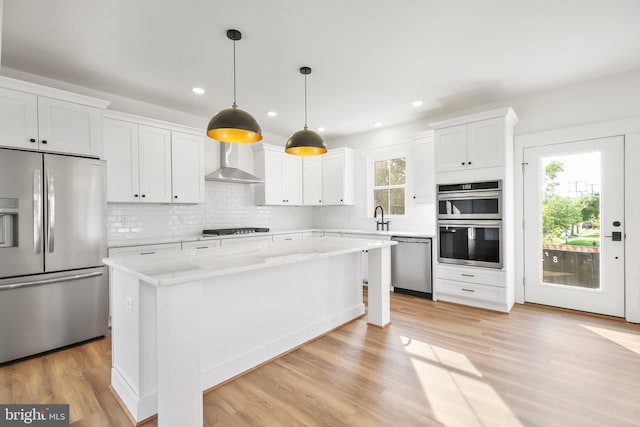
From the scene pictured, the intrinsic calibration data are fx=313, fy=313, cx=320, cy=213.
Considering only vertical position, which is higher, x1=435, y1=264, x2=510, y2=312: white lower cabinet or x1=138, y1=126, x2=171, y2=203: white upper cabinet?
x1=138, y1=126, x2=171, y2=203: white upper cabinet

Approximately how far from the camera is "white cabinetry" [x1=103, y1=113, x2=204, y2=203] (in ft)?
12.1

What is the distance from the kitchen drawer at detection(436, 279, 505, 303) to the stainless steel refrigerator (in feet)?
13.3

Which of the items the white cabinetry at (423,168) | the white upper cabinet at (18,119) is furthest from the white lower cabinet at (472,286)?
the white upper cabinet at (18,119)

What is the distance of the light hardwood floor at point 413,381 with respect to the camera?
1.92 metres

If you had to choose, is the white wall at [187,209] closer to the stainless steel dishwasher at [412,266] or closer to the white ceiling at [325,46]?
the white ceiling at [325,46]

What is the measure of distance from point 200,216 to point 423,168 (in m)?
3.50

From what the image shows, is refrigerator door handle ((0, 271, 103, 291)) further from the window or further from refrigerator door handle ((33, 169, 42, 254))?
the window

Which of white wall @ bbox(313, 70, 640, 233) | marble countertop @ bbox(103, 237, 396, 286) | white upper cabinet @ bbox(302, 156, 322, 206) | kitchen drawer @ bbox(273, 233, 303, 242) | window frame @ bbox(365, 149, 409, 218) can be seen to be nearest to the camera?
marble countertop @ bbox(103, 237, 396, 286)

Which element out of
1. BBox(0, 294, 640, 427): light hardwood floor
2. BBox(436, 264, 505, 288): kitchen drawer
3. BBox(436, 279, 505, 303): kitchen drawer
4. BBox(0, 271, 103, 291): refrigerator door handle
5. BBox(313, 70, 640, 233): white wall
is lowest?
BBox(0, 294, 640, 427): light hardwood floor

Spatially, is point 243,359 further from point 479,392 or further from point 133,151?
point 133,151

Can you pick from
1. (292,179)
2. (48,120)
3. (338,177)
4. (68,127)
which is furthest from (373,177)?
(48,120)

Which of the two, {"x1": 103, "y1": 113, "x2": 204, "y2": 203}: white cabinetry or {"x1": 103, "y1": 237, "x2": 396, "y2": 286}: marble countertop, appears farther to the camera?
{"x1": 103, "y1": 113, "x2": 204, "y2": 203}: white cabinetry

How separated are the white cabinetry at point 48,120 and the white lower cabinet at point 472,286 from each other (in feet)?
14.5

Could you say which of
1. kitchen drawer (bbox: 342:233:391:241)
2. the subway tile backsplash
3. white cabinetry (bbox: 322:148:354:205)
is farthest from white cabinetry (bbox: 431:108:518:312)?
the subway tile backsplash
